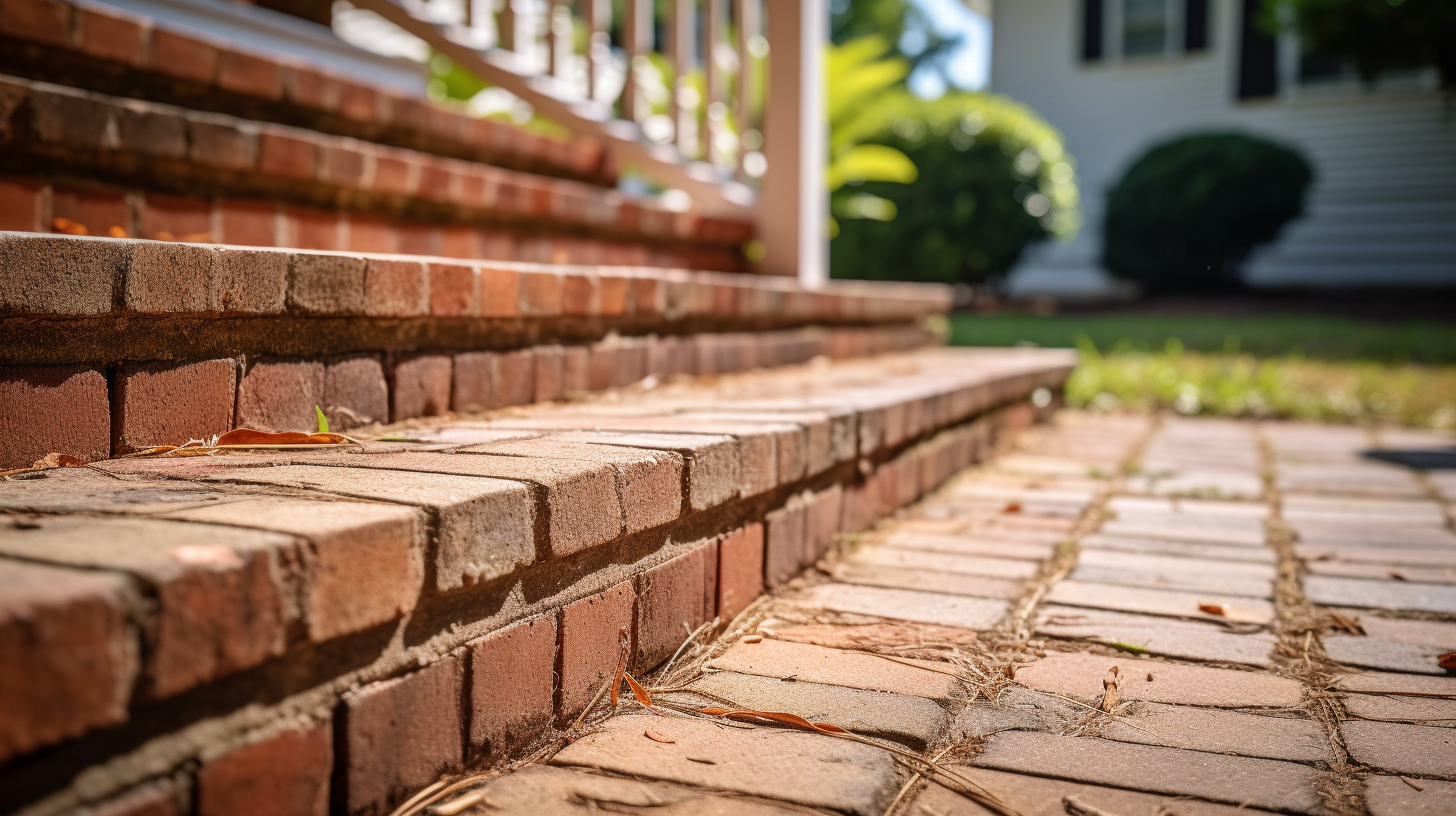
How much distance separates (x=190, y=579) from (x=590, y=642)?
1.92 ft

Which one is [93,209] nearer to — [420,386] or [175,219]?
[175,219]

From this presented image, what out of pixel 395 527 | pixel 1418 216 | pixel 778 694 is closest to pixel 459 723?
pixel 395 527

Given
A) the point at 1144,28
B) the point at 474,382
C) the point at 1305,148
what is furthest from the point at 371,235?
the point at 1144,28

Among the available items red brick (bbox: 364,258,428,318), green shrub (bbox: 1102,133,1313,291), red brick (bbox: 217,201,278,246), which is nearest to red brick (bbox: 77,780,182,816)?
red brick (bbox: 364,258,428,318)

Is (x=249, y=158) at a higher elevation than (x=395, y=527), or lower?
higher

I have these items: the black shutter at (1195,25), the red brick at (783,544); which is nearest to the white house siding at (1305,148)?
the black shutter at (1195,25)

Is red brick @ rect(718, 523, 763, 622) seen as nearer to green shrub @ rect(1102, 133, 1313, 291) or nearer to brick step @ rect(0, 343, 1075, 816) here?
brick step @ rect(0, 343, 1075, 816)

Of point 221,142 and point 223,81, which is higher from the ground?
point 223,81

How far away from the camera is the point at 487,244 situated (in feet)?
8.61

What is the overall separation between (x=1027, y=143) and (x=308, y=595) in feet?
34.8

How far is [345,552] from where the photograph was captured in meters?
0.88

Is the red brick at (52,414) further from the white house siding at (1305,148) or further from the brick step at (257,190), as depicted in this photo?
the white house siding at (1305,148)

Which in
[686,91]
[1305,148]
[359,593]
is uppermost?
[1305,148]

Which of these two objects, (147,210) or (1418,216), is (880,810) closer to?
(147,210)
